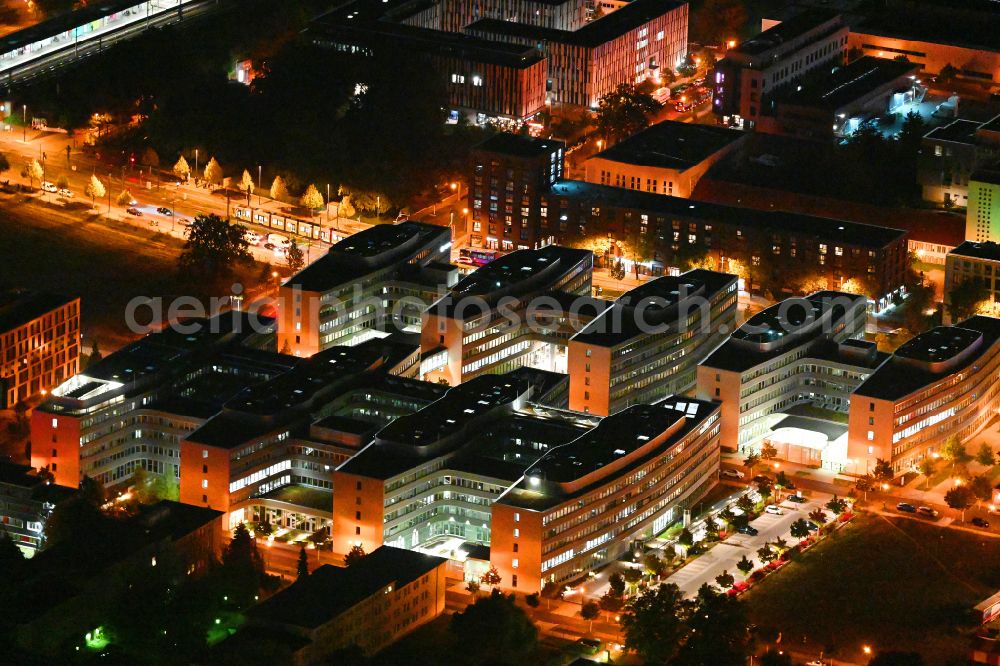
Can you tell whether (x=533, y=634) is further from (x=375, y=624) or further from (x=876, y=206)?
(x=876, y=206)

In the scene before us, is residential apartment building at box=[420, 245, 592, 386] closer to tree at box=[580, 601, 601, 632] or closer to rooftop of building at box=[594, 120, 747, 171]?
rooftop of building at box=[594, 120, 747, 171]

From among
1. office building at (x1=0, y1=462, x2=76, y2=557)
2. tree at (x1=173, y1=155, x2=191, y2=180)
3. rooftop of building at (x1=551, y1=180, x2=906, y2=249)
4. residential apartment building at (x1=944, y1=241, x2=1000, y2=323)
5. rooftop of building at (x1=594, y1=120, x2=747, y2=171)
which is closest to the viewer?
office building at (x1=0, y1=462, x2=76, y2=557)

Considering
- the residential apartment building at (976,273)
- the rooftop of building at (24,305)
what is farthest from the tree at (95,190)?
the residential apartment building at (976,273)

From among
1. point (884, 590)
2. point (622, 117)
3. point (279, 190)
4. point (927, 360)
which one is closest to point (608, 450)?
point (884, 590)

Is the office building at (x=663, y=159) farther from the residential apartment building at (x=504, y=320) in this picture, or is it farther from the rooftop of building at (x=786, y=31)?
the residential apartment building at (x=504, y=320)

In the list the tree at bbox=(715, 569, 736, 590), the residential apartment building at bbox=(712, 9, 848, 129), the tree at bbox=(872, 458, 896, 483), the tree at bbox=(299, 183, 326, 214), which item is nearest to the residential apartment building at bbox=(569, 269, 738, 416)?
the tree at bbox=(872, 458, 896, 483)

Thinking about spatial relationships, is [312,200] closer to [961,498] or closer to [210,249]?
[210,249]
